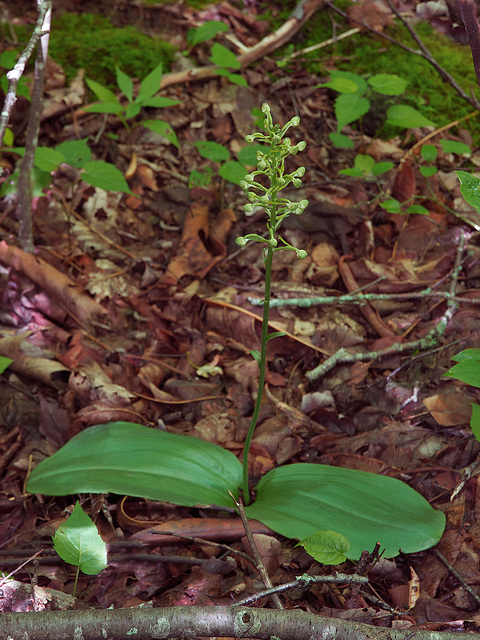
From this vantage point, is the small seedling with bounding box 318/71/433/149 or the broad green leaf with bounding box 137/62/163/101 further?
the broad green leaf with bounding box 137/62/163/101

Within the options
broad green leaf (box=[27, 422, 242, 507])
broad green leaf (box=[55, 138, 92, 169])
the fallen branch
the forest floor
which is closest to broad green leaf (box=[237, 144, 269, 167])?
the forest floor

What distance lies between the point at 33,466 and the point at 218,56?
2.97 metres

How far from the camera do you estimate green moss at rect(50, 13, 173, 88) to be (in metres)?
4.06

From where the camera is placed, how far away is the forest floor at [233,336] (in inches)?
75.2

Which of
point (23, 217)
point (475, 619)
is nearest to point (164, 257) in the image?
point (23, 217)

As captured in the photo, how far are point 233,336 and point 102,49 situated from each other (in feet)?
8.94

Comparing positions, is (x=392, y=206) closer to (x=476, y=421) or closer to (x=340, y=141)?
(x=340, y=141)

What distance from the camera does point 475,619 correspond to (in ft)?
5.40

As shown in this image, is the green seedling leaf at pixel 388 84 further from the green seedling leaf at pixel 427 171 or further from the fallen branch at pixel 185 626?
the fallen branch at pixel 185 626

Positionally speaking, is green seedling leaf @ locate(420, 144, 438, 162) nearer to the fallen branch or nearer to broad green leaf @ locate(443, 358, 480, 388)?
broad green leaf @ locate(443, 358, 480, 388)

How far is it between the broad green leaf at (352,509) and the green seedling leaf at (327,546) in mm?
121

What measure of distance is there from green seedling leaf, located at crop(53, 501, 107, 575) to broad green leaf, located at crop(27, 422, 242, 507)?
298mm

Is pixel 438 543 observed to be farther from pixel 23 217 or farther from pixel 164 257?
pixel 23 217

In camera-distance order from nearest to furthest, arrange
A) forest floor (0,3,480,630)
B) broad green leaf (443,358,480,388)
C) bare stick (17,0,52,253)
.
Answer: broad green leaf (443,358,480,388) < forest floor (0,3,480,630) < bare stick (17,0,52,253)
